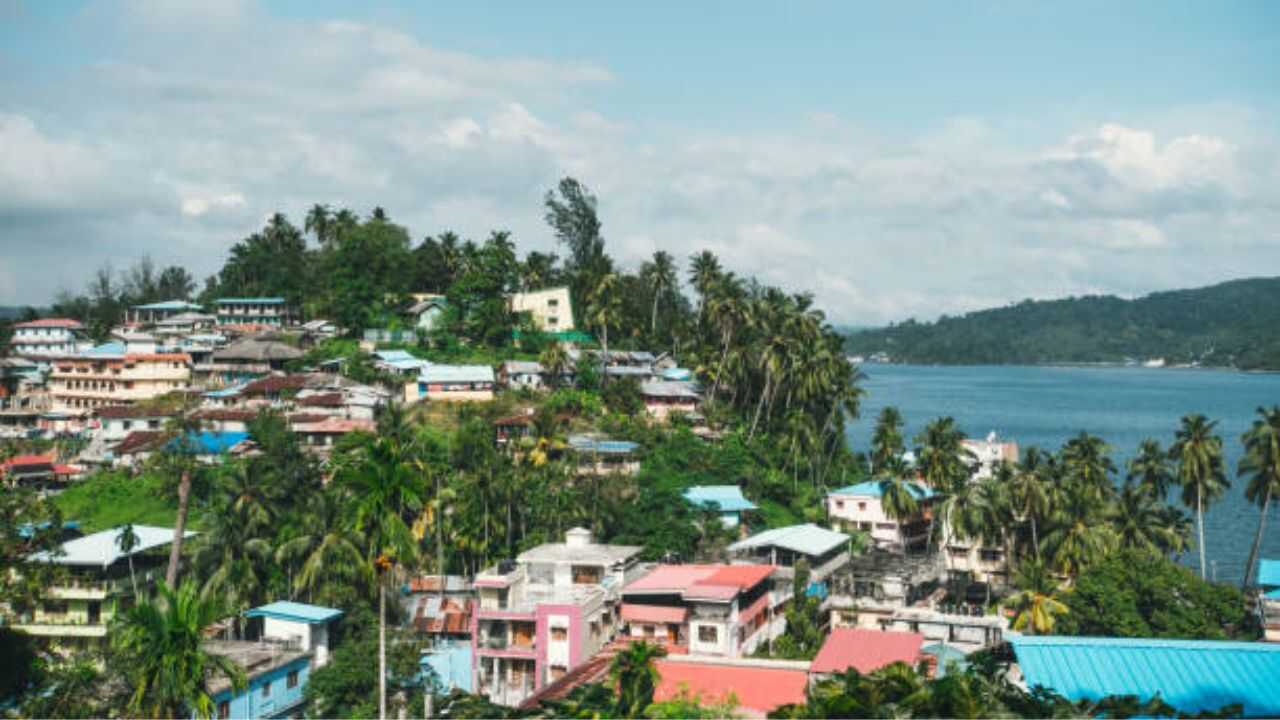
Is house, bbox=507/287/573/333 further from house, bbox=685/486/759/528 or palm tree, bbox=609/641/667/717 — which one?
palm tree, bbox=609/641/667/717

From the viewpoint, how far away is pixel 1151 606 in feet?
149

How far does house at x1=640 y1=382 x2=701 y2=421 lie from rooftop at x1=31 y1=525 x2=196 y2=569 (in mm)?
38322

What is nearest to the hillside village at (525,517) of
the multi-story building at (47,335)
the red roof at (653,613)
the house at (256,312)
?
the red roof at (653,613)

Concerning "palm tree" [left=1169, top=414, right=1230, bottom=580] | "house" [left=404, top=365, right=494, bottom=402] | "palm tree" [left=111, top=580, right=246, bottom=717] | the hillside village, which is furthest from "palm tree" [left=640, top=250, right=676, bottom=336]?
"palm tree" [left=111, top=580, right=246, bottom=717]

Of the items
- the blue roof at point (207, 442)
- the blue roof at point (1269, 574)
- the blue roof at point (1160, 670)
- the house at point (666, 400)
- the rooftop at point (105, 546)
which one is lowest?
the blue roof at point (1269, 574)

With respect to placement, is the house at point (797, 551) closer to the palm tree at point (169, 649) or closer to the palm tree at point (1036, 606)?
the palm tree at point (1036, 606)

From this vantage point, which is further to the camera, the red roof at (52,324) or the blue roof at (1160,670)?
the red roof at (52,324)

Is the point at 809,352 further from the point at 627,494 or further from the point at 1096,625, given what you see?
the point at 1096,625

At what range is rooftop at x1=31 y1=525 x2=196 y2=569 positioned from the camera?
52969mm

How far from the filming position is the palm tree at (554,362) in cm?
8425

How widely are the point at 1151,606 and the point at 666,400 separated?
4552 centimetres

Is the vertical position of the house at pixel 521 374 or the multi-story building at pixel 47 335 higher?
the multi-story building at pixel 47 335

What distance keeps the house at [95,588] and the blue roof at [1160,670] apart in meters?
43.9

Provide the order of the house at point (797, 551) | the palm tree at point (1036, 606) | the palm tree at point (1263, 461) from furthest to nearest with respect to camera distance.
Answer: the palm tree at point (1263, 461) < the house at point (797, 551) < the palm tree at point (1036, 606)
